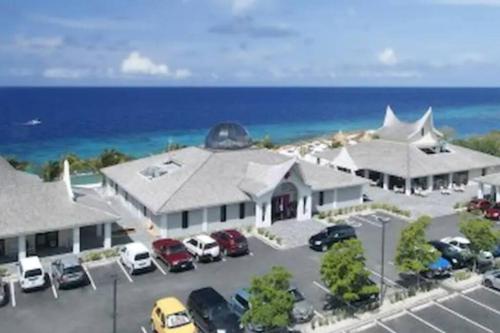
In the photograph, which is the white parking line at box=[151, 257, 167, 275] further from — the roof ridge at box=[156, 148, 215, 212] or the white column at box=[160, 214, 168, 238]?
the roof ridge at box=[156, 148, 215, 212]

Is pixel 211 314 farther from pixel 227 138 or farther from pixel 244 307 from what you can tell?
pixel 227 138

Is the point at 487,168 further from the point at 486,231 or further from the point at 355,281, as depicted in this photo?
the point at 355,281

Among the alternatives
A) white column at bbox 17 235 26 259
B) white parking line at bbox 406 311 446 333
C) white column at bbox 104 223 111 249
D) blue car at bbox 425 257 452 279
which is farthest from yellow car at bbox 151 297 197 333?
blue car at bbox 425 257 452 279

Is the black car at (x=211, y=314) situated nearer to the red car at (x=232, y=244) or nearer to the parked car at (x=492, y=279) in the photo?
the red car at (x=232, y=244)

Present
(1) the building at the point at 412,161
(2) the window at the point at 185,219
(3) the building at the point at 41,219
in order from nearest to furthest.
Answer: (3) the building at the point at 41,219
(2) the window at the point at 185,219
(1) the building at the point at 412,161

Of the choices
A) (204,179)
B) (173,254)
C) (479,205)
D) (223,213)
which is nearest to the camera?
(173,254)

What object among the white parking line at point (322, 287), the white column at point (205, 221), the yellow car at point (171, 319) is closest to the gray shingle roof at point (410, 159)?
the white column at point (205, 221)

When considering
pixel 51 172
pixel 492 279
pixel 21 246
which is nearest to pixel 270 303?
pixel 492 279
